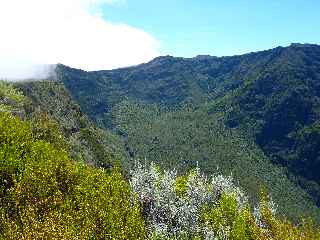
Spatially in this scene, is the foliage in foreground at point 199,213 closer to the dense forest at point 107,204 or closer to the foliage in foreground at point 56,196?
the dense forest at point 107,204

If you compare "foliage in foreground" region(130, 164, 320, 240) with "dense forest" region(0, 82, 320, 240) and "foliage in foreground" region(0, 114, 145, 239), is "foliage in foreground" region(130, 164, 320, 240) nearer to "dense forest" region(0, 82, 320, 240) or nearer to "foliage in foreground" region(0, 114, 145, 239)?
"dense forest" region(0, 82, 320, 240)

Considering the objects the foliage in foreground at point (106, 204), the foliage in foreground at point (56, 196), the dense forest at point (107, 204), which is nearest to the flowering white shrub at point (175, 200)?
the dense forest at point (107, 204)

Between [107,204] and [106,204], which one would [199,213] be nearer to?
[107,204]

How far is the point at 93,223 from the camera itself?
2771 inches

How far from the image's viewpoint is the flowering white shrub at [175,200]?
281 ft

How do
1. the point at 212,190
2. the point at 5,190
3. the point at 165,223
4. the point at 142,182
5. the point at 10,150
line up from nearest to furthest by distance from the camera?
the point at 5,190 < the point at 10,150 < the point at 165,223 < the point at 142,182 < the point at 212,190

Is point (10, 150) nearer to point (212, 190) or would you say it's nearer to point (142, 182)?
point (142, 182)

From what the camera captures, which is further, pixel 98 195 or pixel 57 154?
pixel 57 154

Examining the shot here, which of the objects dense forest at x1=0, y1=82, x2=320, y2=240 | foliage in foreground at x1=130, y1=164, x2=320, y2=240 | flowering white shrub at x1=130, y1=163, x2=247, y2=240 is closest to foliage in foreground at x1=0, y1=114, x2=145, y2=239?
dense forest at x1=0, y1=82, x2=320, y2=240

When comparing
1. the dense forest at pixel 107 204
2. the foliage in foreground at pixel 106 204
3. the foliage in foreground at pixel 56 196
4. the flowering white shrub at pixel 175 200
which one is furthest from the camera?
the flowering white shrub at pixel 175 200

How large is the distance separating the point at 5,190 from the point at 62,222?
14.2 m

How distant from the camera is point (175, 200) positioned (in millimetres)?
97438

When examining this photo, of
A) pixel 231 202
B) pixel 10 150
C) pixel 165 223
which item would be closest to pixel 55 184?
pixel 10 150

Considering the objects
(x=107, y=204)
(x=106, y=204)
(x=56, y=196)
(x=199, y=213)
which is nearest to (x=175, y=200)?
(x=199, y=213)
